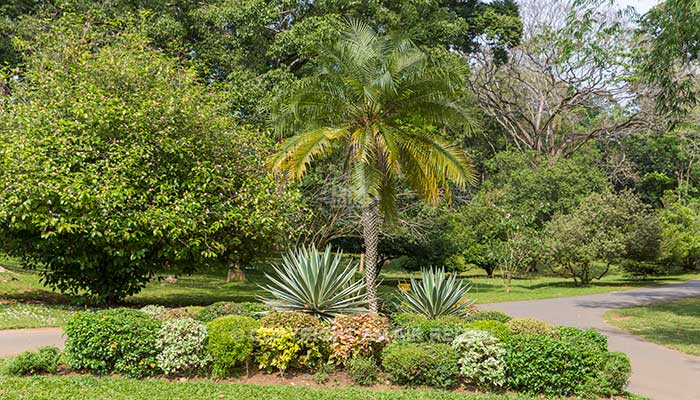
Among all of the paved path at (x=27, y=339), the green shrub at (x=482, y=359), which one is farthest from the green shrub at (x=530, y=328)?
the paved path at (x=27, y=339)

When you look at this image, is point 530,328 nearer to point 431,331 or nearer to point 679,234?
point 431,331

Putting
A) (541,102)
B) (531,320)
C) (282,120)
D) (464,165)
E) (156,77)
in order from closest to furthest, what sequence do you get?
(531,320), (464,165), (282,120), (156,77), (541,102)

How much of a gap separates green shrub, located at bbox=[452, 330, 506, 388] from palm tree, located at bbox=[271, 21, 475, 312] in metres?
3.70

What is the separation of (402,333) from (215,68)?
61.3 feet

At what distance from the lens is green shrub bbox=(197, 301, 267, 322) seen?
10727 mm

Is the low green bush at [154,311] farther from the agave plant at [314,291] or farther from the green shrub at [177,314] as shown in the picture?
the agave plant at [314,291]

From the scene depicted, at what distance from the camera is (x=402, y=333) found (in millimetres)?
9883

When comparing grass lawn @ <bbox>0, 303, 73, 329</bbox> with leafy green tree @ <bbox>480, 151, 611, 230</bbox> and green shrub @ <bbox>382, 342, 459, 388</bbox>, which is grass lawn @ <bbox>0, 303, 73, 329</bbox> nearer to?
green shrub @ <bbox>382, 342, 459, 388</bbox>

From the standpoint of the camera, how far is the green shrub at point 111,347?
848cm

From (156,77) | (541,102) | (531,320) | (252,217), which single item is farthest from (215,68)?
(541,102)

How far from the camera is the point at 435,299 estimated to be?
467 inches

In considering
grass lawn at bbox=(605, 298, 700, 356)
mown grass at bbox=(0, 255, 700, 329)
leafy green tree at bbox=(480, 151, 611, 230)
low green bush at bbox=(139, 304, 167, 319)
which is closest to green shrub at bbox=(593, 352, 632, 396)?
grass lawn at bbox=(605, 298, 700, 356)

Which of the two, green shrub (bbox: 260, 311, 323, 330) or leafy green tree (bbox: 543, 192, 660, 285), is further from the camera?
leafy green tree (bbox: 543, 192, 660, 285)

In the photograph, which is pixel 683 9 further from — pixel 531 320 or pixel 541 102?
pixel 541 102
